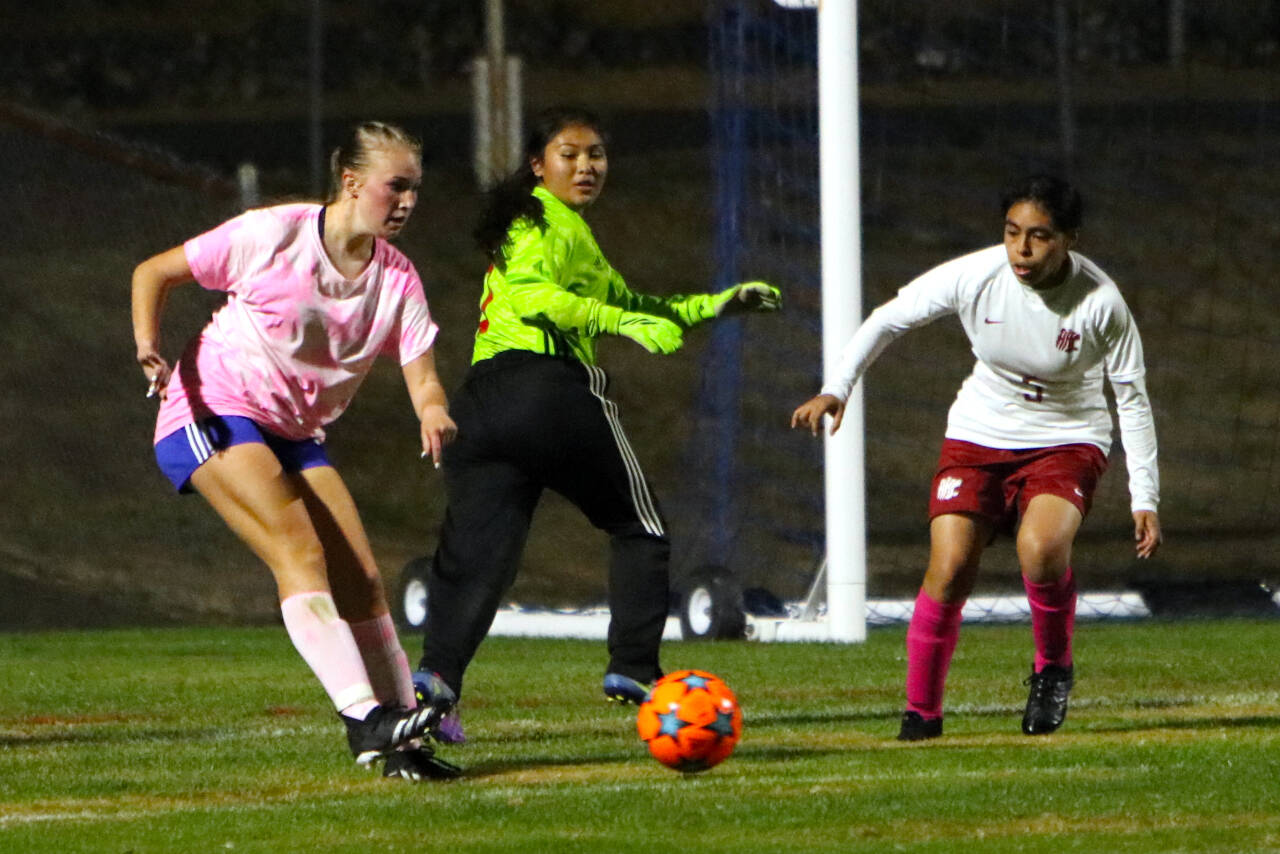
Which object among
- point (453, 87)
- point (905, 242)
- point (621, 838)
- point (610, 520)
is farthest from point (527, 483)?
point (453, 87)

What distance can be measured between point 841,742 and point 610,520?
0.96 meters

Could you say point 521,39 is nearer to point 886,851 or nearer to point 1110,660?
point 1110,660

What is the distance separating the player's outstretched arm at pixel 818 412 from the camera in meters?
7.04

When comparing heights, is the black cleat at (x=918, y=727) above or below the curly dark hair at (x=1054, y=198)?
below

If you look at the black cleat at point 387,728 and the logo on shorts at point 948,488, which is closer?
the black cleat at point 387,728

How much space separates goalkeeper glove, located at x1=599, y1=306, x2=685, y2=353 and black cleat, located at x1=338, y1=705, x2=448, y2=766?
1.14 metres

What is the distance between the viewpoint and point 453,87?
35625 mm

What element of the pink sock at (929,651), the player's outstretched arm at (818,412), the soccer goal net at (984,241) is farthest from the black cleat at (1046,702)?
the soccer goal net at (984,241)

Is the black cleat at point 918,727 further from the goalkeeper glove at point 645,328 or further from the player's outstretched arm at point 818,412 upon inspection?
the goalkeeper glove at point 645,328

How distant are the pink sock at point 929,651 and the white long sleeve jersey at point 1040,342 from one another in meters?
0.55

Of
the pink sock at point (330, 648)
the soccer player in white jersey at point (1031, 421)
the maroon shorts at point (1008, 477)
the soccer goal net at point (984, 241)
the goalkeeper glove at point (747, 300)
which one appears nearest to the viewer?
the pink sock at point (330, 648)

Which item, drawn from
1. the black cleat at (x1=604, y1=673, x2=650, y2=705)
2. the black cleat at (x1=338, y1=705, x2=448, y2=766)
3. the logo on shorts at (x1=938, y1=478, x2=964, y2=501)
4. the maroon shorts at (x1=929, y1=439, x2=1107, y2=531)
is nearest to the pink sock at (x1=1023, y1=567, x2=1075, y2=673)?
the maroon shorts at (x1=929, y1=439, x2=1107, y2=531)

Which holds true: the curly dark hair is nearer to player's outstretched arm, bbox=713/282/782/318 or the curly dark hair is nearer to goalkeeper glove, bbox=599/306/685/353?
player's outstretched arm, bbox=713/282/782/318

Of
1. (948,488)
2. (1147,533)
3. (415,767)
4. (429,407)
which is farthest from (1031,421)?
(415,767)
